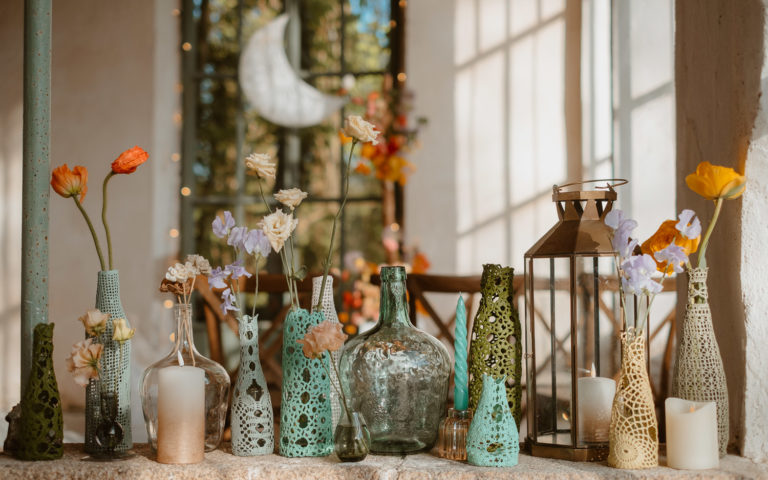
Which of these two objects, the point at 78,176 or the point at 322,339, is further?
the point at 78,176

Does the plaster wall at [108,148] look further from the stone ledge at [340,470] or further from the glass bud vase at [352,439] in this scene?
the glass bud vase at [352,439]

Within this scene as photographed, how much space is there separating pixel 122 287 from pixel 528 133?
2.40 meters

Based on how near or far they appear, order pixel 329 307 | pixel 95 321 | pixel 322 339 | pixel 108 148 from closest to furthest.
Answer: pixel 322 339, pixel 95 321, pixel 329 307, pixel 108 148

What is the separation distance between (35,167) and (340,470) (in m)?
0.70

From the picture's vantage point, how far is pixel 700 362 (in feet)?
3.62

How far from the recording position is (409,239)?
Answer: 4008 millimetres

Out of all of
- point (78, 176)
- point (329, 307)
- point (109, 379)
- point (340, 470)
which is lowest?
point (340, 470)

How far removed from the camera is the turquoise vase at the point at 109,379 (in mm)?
1167

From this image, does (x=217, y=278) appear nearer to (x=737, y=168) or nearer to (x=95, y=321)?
(x=95, y=321)

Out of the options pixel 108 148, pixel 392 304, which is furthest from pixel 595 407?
pixel 108 148

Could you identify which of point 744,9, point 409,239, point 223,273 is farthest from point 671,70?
point 223,273

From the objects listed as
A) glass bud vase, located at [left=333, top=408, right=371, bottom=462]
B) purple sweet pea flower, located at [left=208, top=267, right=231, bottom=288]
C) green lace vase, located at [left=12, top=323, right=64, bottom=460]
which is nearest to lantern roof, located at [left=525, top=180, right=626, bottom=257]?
glass bud vase, located at [left=333, top=408, right=371, bottom=462]

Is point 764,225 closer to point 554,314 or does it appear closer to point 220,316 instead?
point 554,314

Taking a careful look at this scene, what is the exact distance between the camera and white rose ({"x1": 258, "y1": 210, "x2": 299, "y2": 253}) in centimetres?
111
